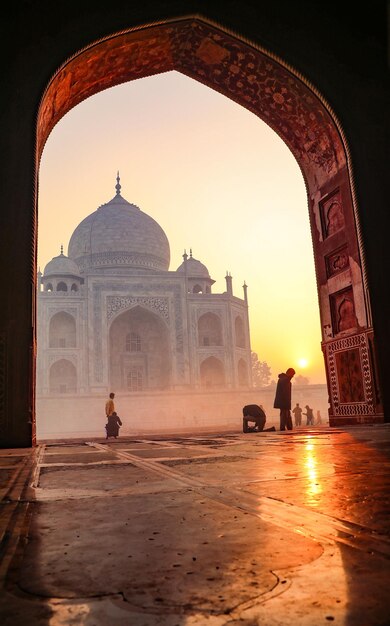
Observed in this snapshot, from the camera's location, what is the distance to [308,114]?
19.9 ft

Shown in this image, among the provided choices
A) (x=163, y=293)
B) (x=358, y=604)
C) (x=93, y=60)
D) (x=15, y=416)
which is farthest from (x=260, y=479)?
(x=163, y=293)

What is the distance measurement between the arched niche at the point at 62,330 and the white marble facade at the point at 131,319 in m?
0.04

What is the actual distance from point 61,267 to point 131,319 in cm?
408

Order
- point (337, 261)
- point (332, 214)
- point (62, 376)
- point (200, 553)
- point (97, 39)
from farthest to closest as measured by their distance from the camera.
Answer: point (62, 376), point (332, 214), point (337, 261), point (97, 39), point (200, 553)

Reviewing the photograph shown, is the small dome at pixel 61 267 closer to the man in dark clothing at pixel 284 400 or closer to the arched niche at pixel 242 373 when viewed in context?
the arched niche at pixel 242 373

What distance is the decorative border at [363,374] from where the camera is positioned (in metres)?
5.25

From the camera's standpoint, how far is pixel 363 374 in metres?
5.34

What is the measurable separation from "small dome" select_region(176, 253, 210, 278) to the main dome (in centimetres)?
114

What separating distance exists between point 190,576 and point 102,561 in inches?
5.6

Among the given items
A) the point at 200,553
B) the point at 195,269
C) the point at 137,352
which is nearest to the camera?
the point at 200,553

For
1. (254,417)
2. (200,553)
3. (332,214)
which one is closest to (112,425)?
(254,417)

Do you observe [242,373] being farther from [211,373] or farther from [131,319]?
[131,319]

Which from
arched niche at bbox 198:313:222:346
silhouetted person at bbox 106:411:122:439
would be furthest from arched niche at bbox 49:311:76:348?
silhouetted person at bbox 106:411:122:439

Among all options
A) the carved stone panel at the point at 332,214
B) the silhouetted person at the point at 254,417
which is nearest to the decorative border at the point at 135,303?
the silhouetted person at the point at 254,417
